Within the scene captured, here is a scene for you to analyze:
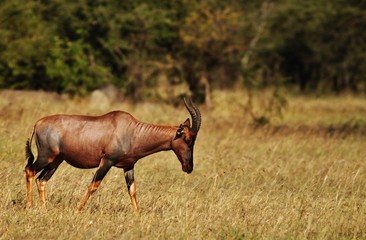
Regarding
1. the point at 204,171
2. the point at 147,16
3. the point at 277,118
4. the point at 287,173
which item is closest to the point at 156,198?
the point at 204,171

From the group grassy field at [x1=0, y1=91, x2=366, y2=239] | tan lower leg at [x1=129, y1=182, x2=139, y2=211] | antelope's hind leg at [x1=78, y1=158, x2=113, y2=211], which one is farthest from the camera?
tan lower leg at [x1=129, y1=182, x2=139, y2=211]

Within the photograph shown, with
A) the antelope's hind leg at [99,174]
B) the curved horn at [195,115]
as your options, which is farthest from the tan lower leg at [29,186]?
the curved horn at [195,115]

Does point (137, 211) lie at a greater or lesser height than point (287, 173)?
greater

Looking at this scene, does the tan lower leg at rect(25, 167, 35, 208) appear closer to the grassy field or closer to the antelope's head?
the grassy field

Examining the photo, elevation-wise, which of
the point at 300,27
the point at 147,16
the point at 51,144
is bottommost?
the point at 300,27

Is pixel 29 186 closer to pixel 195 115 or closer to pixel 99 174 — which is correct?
pixel 99 174

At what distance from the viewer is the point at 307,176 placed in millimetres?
12523

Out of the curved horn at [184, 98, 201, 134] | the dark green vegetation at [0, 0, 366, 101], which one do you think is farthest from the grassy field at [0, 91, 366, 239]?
the dark green vegetation at [0, 0, 366, 101]

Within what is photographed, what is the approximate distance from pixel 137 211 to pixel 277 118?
14813mm

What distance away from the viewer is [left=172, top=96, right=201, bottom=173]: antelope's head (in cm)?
901

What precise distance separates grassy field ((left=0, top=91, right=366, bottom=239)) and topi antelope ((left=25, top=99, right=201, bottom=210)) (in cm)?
50

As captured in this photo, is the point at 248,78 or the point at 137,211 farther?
the point at 248,78

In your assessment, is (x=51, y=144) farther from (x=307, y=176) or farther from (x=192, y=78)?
(x=192, y=78)

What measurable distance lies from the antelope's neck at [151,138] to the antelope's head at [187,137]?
0.10m
